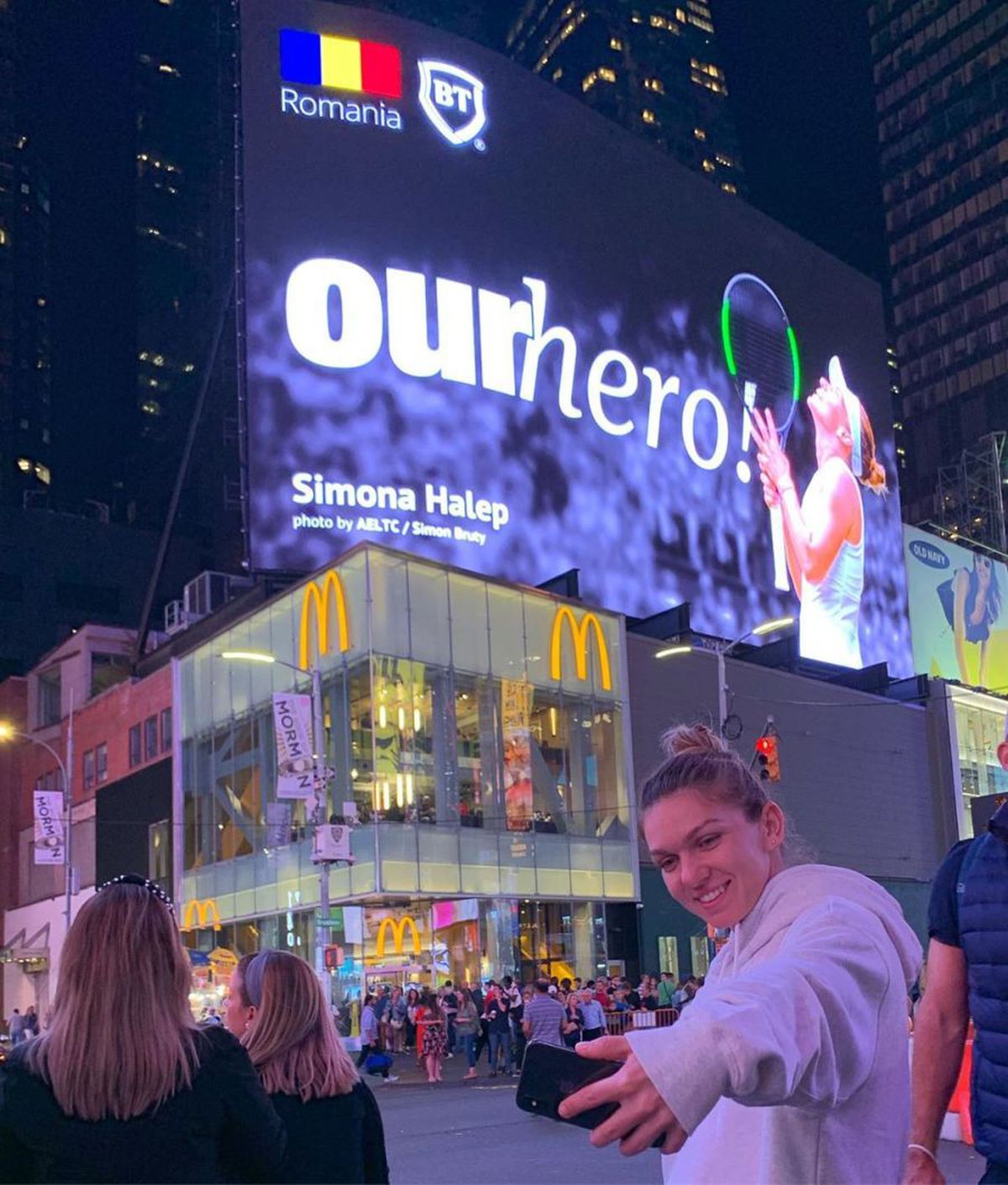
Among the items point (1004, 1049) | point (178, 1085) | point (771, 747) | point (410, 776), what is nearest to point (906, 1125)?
point (1004, 1049)

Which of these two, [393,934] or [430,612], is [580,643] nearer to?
[430,612]

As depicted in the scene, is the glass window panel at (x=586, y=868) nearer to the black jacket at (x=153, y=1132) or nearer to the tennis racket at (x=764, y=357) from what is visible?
the tennis racket at (x=764, y=357)

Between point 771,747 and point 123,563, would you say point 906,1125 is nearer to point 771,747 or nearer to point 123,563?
point 771,747

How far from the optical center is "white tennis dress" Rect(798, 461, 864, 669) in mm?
58094

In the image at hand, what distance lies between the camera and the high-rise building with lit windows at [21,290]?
13088 cm

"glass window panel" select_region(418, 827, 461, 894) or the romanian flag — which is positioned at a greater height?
the romanian flag

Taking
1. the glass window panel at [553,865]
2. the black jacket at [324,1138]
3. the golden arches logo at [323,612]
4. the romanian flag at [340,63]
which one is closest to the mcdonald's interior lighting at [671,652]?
the glass window panel at [553,865]

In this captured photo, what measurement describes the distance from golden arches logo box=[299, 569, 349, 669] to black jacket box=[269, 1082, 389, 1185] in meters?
32.8

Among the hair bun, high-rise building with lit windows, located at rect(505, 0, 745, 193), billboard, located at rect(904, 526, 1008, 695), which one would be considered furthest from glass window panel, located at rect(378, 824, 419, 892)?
high-rise building with lit windows, located at rect(505, 0, 745, 193)

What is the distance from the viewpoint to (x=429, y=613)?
3919 centimetres

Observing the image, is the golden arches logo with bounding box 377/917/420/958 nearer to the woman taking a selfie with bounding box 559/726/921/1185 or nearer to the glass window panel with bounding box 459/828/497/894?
the glass window panel with bounding box 459/828/497/894

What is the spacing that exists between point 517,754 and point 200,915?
35.3ft

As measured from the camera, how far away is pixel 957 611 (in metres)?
69.9

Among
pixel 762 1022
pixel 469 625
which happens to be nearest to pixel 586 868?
pixel 469 625
